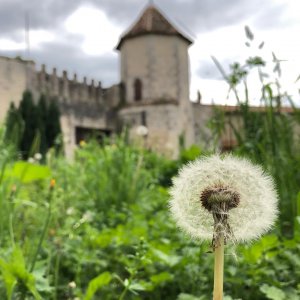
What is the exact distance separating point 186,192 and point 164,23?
25844mm

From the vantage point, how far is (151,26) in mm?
25547

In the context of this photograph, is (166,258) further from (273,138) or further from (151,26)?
(151,26)

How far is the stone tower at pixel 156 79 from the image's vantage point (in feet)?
82.5

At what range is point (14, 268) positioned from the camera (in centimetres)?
160

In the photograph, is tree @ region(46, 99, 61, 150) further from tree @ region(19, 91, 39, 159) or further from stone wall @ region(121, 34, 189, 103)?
stone wall @ region(121, 34, 189, 103)

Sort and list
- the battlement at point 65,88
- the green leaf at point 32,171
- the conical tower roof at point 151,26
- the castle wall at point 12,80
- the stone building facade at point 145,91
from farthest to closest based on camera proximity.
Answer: the conical tower roof at point 151,26, the stone building facade at point 145,91, the battlement at point 65,88, the castle wall at point 12,80, the green leaf at point 32,171

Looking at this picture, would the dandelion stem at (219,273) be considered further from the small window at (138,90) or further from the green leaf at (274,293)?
the small window at (138,90)

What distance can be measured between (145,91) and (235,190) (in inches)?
977

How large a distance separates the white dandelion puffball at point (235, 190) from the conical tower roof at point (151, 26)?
24928 mm

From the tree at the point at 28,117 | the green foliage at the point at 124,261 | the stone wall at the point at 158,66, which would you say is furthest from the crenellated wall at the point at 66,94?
the green foliage at the point at 124,261

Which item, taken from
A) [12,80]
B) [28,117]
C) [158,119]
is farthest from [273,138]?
[158,119]

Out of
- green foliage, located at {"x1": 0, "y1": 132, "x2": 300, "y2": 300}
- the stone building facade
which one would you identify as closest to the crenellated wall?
the stone building facade

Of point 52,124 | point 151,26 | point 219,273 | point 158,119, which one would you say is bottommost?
point 219,273

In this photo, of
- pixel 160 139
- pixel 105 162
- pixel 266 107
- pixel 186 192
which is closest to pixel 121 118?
pixel 160 139
